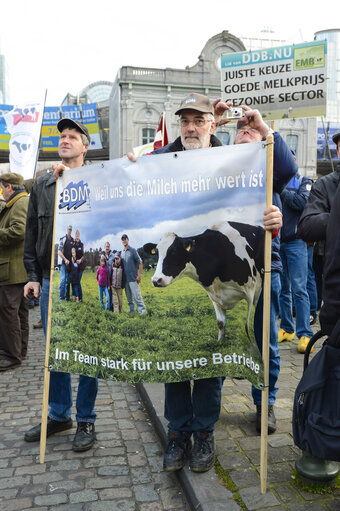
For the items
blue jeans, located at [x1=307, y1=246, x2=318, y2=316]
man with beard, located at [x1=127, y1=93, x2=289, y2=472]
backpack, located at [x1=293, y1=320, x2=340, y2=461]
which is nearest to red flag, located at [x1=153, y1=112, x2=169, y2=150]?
blue jeans, located at [x1=307, y1=246, x2=318, y2=316]

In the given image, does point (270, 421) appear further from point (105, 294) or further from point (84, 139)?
point (84, 139)

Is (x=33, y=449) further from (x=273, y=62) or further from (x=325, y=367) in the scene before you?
(x=273, y=62)

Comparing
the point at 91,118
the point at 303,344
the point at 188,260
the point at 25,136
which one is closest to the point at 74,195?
the point at 188,260

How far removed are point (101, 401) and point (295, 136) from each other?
116ft

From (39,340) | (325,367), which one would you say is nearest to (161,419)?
(325,367)

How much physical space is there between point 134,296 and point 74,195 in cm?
86

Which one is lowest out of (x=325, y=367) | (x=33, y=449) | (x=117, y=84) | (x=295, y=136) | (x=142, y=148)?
(x=33, y=449)

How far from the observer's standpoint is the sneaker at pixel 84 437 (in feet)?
Result: 11.1

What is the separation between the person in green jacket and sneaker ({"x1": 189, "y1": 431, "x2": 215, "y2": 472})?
324 cm

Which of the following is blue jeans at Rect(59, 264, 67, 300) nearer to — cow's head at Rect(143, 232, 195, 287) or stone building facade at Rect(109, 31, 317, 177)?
cow's head at Rect(143, 232, 195, 287)

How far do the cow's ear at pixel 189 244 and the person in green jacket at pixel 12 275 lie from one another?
3333 millimetres

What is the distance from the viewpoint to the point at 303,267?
602 cm

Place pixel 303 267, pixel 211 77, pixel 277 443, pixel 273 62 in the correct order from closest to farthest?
pixel 277 443, pixel 303 267, pixel 273 62, pixel 211 77

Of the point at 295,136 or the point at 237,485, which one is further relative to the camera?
the point at 295,136
